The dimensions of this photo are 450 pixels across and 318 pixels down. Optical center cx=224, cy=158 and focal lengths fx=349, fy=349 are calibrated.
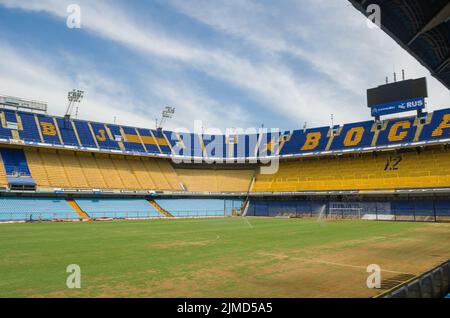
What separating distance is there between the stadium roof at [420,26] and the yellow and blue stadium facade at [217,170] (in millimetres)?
43440

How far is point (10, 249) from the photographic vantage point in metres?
18.9

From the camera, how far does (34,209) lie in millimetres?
46094

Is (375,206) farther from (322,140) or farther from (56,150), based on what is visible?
(56,150)

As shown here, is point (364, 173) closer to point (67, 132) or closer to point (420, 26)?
point (67, 132)

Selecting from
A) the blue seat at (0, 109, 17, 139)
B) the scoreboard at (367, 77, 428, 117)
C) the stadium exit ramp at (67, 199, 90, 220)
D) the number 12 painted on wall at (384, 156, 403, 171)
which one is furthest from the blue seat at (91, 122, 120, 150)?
the number 12 painted on wall at (384, 156, 403, 171)

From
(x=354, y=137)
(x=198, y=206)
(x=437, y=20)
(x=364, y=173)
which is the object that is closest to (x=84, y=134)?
(x=198, y=206)

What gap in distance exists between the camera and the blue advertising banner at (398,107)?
5412cm

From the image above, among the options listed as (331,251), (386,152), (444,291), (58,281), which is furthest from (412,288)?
(386,152)

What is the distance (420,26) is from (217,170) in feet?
208

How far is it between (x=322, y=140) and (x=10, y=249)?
176 ft

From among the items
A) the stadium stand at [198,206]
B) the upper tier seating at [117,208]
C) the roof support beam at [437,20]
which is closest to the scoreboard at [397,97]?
the stadium stand at [198,206]

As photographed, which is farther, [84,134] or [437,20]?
[84,134]

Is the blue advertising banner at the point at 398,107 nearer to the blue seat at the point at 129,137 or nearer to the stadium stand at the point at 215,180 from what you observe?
the stadium stand at the point at 215,180

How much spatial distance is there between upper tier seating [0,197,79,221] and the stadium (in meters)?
0.24
